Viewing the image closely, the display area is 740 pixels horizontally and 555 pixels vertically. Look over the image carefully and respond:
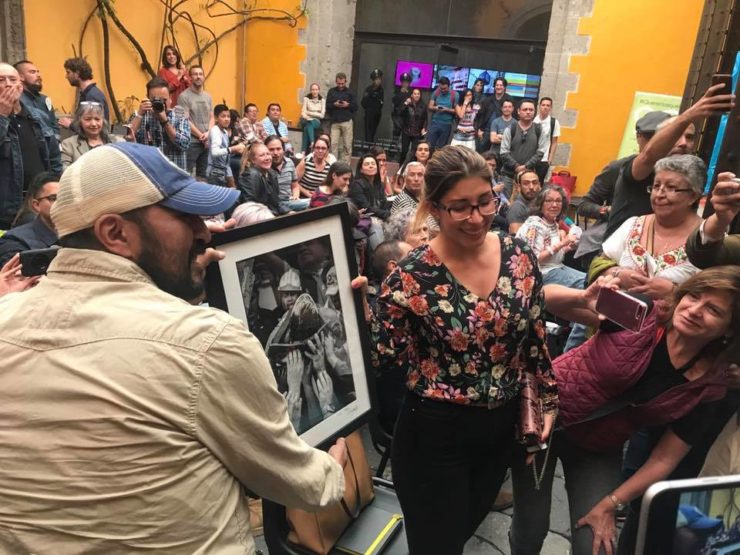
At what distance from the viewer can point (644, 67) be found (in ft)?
30.9

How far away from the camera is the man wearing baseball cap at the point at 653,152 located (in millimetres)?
2375

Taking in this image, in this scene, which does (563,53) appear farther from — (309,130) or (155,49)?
(155,49)

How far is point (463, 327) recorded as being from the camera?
176 centimetres

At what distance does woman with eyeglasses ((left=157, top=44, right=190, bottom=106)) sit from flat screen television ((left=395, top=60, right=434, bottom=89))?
447cm

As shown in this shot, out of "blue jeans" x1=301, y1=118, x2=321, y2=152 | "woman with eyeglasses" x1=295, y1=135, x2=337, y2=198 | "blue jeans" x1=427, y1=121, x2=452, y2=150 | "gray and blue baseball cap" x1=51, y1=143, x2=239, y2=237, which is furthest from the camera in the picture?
"blue jeans" x1=301, y1=118, x2=321, y2=152

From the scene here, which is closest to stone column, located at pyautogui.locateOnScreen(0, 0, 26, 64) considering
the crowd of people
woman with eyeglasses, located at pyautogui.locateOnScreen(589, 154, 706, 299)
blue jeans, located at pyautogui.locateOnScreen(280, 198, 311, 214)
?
blue jeans, located at pyautogui.locateOnScreen(280, 198, 311, 214)

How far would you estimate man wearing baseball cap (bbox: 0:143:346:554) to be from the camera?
102 centimetres

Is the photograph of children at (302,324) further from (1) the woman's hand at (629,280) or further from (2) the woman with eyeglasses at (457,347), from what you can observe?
(1) the woman's hand at (629,280)

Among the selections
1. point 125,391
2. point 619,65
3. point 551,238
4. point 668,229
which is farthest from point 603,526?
point 619,65

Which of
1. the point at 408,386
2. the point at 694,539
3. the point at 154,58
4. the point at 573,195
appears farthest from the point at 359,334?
the point at 154,58

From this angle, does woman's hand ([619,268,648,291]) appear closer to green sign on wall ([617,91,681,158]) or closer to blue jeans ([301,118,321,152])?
green sign on wall ([617,91,681,158])

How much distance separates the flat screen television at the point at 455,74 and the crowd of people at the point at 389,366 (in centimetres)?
830

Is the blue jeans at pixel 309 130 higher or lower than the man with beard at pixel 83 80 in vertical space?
lower

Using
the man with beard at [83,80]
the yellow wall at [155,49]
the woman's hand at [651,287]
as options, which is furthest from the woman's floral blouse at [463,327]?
the yellow wall at [155,49]
